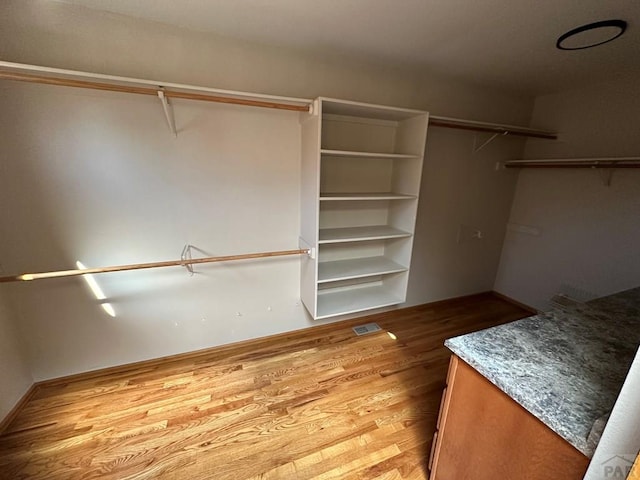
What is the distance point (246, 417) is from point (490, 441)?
1379 millimetres

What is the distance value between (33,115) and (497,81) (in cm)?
357

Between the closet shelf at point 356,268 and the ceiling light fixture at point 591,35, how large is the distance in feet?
6.19

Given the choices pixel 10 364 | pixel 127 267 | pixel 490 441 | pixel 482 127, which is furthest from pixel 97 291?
pixel 482 127

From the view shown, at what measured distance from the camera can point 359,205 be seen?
2.39 m

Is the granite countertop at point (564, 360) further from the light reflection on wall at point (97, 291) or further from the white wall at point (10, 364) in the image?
the white wall at point (10, 364)

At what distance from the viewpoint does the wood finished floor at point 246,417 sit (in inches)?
53.5

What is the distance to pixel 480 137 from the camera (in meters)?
2.66

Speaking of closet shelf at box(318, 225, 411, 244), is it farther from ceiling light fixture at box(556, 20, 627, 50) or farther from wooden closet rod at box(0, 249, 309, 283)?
ceiling light fixture at box(556, 20, 627, 50)

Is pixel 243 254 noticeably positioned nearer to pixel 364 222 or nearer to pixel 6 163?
pixel 364 222

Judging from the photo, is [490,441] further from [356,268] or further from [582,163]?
[582,163]

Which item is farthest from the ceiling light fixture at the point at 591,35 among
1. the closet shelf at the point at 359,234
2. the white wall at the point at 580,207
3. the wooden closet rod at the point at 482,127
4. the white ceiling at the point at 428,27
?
the closet shelf at the point at 359,234

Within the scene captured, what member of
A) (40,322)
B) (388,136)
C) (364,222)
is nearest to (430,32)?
(388,136)

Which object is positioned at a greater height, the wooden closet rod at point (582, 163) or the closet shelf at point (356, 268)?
the wooden closet rod at point (582, 163)

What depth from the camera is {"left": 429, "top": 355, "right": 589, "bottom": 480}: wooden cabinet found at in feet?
2.43
